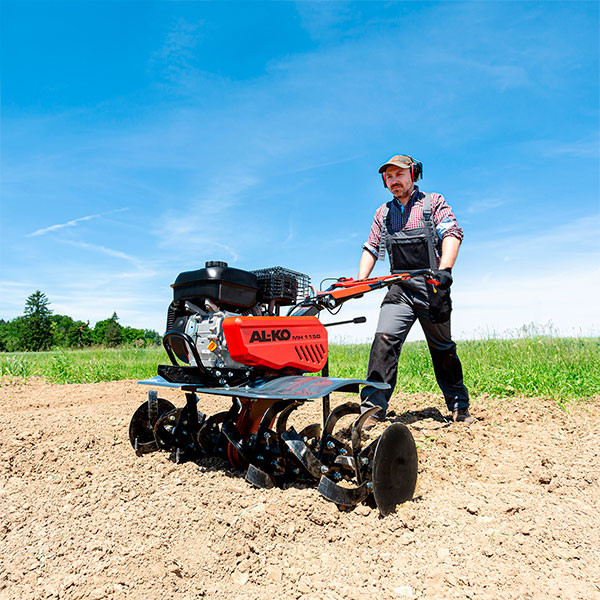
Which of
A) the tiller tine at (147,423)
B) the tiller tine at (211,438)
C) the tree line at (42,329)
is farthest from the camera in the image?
the tree line at (42,329)

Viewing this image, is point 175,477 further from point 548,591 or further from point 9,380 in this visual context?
point 9,380

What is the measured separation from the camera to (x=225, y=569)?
2355mm

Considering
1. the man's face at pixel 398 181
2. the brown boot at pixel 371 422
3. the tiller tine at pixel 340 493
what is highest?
the man's face at pixel 398 181

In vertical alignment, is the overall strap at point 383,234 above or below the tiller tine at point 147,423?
above

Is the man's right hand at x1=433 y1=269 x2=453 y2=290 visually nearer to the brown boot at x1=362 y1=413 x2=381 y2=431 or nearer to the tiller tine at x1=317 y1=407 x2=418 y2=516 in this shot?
the brown boot at x1=362 y1=413 x2=381 y2=431

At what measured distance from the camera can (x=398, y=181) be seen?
14.9 ft

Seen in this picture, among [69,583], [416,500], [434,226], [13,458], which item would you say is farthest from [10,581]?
[434,226]

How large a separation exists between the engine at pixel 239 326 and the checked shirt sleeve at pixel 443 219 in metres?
1.51

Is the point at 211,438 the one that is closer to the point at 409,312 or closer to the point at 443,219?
the point at 409,312

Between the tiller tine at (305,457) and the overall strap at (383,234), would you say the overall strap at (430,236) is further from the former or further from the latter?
the tiller tine at (305,457)

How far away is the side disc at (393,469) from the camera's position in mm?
2686

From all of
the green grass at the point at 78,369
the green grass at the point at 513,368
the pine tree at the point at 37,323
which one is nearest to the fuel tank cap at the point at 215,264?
the green grass at the point at 513,368

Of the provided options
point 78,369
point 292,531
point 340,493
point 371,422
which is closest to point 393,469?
point 340,493

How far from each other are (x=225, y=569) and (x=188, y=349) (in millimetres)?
1580
